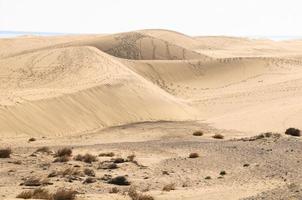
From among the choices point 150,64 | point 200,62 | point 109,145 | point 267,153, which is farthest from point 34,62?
point 267,153

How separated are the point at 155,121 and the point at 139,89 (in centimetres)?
650

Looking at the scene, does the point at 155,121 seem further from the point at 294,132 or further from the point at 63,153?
the point at 63,153

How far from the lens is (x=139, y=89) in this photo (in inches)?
1599

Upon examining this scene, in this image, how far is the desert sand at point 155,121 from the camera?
57.8ft

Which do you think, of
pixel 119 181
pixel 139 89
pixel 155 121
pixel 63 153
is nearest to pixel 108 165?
pixel 63 153

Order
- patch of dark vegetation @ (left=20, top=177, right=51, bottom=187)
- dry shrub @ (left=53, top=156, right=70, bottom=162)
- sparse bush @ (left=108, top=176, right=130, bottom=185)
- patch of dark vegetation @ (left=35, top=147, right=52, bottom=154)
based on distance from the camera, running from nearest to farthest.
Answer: patch of dark vegetation @ (left=20, top=177, right=51, bottom=187), sparse bush @ (left=108, top=176, right=130, bottom=185), dry shrub @ (left=53, top=156, right=70, bottom=162), patch of dark vegetation @ (left=35, top=147, right=52, bottom=154)

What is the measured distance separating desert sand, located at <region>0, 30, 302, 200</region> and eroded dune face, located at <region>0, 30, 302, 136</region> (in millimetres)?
86

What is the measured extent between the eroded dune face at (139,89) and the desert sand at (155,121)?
0.09 meters

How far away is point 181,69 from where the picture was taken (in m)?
56.6

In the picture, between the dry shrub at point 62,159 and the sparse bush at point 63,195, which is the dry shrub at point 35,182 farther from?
the dry shrub at point 62,159

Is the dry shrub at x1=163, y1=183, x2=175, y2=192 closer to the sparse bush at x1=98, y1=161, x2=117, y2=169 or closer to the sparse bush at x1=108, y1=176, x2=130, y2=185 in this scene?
the sparse bush at x1=108, y1=176, x2=130, y2=185

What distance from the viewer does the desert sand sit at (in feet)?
57.8

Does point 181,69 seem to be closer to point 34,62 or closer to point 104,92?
point 34,62

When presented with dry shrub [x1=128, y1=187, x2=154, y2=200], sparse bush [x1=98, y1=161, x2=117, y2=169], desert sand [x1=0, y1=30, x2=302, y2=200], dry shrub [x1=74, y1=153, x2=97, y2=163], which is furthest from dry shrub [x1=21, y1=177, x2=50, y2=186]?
dry shrub [x1=74, y1=153, x2=97, y2=163]
